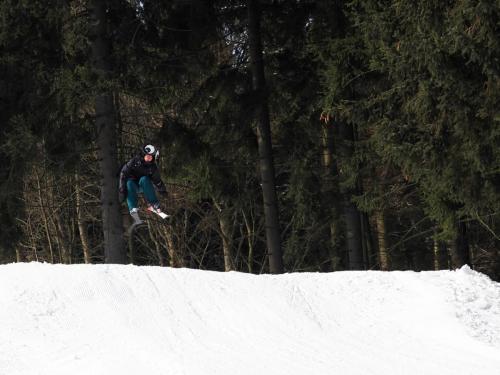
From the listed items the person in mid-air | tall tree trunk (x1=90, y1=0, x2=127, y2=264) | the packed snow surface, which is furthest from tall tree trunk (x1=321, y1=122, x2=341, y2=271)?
the packed snow surface

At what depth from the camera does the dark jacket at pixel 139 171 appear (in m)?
10.4

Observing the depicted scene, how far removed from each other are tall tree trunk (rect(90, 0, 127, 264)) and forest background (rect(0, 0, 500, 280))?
0.03m

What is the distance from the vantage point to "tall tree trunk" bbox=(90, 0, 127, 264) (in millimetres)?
12969

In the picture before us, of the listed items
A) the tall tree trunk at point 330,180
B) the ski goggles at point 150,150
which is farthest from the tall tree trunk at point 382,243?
the ski goggles at point 150,150

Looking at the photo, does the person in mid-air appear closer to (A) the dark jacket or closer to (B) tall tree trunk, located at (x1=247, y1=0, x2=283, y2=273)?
(A) the dark jacket

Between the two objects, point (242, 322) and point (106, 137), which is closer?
point (242, 322)

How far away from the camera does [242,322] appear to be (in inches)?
317

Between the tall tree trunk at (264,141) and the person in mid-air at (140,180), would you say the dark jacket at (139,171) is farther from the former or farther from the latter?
the tall tree trunk at (264,141)

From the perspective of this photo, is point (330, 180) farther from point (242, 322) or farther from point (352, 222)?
point (242, 322)

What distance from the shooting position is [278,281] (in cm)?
926

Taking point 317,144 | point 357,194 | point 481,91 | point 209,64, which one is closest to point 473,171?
point 481,91

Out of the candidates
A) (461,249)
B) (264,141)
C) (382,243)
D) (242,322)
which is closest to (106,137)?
(264,141)

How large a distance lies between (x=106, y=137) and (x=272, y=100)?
3472mm

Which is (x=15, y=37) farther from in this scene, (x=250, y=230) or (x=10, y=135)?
(x=250, y=230)
